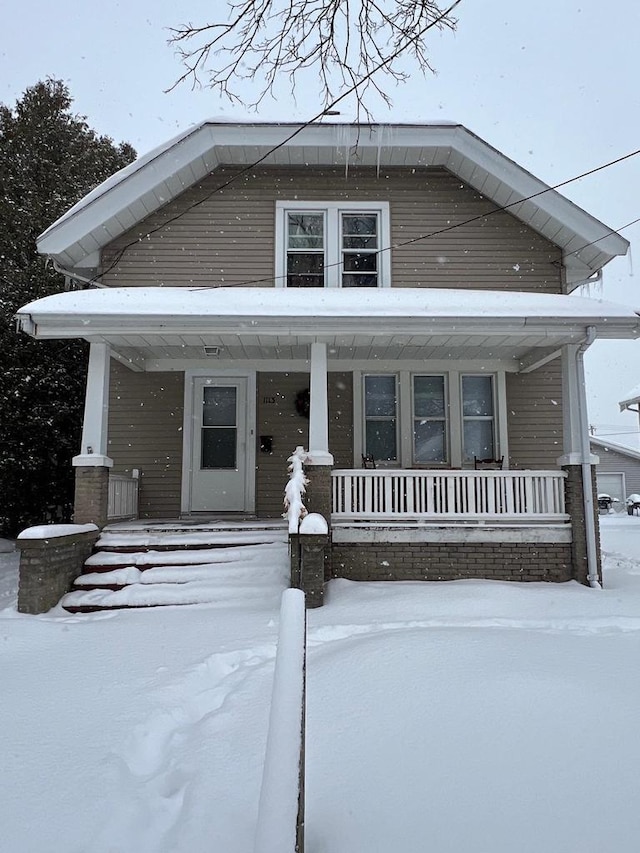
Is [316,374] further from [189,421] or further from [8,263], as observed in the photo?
[8,263]

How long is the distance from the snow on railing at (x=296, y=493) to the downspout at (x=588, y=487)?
10.7ft

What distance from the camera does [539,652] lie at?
13.1 feet

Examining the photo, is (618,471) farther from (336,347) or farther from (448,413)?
(336,347)

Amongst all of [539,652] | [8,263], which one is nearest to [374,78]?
[539,652]

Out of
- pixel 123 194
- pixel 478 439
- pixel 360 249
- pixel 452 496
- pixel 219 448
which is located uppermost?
pixel 123 194

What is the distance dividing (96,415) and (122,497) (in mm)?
1507

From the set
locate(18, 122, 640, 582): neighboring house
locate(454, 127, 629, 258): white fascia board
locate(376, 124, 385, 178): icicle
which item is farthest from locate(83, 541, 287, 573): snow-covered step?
locate(454, 127, 629, 258): white fascia board

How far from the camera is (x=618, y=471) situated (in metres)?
29.1

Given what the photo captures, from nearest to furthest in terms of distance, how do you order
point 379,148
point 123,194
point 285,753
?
point 285,753 → point 123,194 → point 379,148

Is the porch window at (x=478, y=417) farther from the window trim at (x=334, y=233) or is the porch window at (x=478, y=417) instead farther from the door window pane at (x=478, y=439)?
the window trim at (x=334, y=233)

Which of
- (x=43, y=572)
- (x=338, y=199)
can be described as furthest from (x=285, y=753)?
(x=338, y=199)

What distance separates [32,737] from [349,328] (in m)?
5.07

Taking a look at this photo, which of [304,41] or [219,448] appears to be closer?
[304,41]

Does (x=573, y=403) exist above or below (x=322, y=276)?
below
